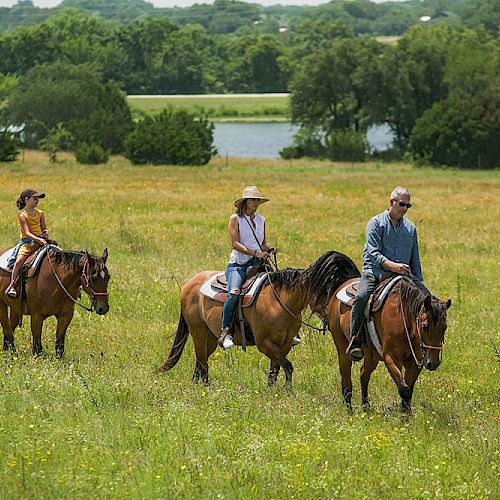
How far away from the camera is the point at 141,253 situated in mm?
24500

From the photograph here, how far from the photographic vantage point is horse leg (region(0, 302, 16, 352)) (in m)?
14.1

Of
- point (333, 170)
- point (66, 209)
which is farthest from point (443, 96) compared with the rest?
point (66, 209)

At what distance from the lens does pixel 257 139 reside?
4624 inches

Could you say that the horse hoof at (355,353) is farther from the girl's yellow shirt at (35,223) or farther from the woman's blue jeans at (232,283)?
the girl's yellow shirt at (35,223)

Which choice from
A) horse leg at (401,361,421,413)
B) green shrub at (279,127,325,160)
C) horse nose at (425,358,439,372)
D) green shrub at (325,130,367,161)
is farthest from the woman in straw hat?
green shrub at (279,127,325,160)

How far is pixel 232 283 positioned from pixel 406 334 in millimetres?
Answer: 2432

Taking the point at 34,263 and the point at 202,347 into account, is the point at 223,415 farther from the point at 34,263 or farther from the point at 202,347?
the point at 34,263

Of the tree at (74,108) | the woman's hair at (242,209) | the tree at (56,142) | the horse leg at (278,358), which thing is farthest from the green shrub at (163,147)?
the horse leg at (278,358)

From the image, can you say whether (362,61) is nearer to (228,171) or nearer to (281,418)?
(228,171)

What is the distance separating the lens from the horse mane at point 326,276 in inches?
452

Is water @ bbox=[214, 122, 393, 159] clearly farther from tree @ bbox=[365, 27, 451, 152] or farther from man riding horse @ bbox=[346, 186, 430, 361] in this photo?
man riding horse @ bbox=[346, 186, 430, 361]

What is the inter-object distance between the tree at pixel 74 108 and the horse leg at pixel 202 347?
214ft

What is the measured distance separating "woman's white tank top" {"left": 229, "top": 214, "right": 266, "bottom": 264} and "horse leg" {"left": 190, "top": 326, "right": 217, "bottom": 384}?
115cm

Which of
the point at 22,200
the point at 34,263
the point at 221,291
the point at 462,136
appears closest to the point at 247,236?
the point at 221,291
